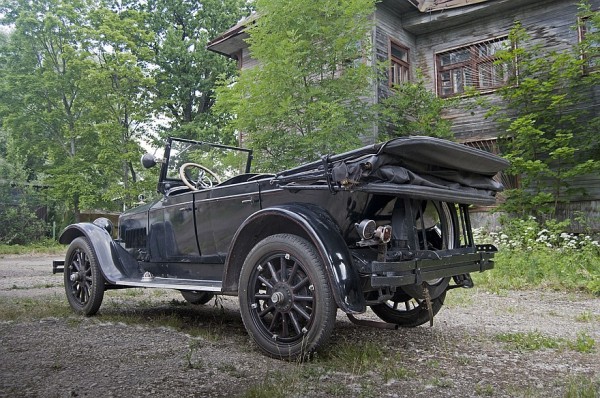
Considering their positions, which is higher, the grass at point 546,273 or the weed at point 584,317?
the grass at point 546,273

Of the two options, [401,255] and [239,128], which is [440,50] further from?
[401,255]

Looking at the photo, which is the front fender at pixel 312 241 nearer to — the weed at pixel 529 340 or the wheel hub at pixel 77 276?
the weed at pixel 529 340

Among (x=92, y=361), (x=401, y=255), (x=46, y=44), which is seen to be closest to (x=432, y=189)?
(x=401, y=255)

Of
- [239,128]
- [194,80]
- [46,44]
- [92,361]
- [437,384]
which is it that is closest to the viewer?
[437,384]

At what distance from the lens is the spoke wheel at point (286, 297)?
2914mm

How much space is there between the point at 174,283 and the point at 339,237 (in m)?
1.79

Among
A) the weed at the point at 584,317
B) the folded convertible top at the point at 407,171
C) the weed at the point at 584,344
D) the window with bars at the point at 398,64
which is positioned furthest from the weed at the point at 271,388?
the window with bars at the point at 398,64

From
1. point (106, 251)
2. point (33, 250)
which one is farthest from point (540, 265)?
point (33, 250)

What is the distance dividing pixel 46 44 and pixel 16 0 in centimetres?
277

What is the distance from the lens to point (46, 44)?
2211 cm

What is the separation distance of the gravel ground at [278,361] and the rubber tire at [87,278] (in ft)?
0.50

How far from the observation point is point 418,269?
2918 millimetres

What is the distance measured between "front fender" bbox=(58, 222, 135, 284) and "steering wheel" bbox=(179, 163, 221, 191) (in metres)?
0.98

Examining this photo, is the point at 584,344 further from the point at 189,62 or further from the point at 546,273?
the point at 189,62
